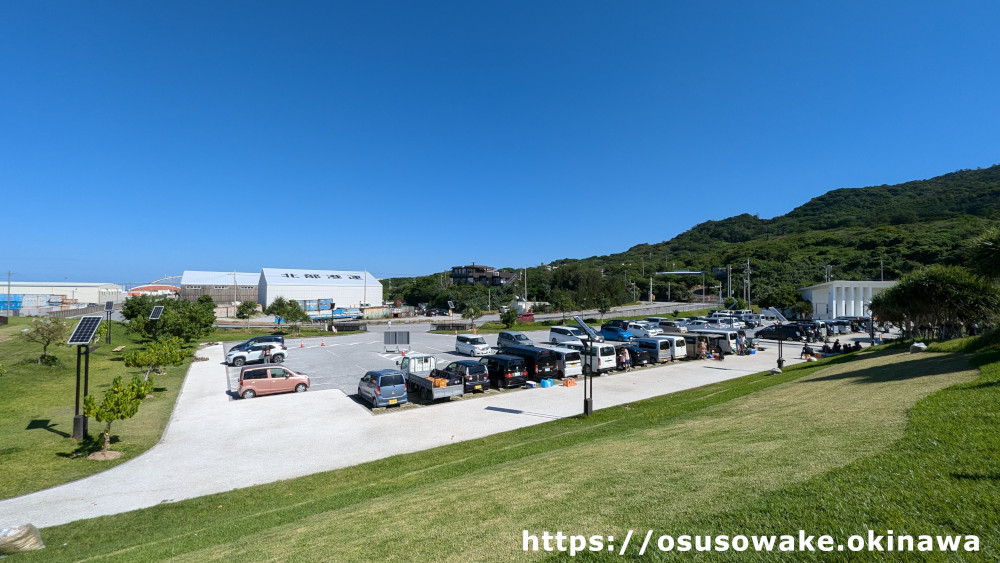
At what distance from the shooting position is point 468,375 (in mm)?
19375

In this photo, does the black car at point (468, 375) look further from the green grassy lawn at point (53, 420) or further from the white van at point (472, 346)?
the white van at point (472, 346)

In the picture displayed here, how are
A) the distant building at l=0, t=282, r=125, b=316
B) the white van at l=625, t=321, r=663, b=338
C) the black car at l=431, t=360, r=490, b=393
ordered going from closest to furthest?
the black car at l=431, t=360, r=490, b=393 → the white van at l=625, t=321, r=663, b=338 → the distant building at l=0, t=282, r=125, b=316

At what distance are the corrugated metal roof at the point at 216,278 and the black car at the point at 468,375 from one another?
79146 mm

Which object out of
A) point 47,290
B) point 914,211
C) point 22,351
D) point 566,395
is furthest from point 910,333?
point 914,211

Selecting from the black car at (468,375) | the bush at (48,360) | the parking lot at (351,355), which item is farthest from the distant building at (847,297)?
the bush at (48,360)

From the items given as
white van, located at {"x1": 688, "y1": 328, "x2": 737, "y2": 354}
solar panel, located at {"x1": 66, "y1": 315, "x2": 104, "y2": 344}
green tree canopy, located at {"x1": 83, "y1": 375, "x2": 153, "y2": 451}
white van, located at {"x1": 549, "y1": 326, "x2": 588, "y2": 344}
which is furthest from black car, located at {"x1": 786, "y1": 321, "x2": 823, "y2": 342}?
solar panel, located at {"x1": 66, "y1": 315, "x2": 104, "y2": 344}

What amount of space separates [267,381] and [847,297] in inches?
2707

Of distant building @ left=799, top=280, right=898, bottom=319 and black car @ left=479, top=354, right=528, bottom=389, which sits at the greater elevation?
distant building @ left=799, top=280, right=898, bottom=319

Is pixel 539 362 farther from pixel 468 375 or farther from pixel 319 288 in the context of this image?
pixel 319 288

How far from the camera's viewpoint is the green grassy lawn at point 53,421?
11.0m

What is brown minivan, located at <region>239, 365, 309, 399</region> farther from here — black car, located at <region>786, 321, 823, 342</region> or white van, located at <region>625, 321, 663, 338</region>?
black car, located at <region>786, 321, 823, 342</region>

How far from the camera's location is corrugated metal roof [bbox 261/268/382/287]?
75.2 meters

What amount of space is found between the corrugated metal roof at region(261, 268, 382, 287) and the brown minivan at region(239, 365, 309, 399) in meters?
60.4

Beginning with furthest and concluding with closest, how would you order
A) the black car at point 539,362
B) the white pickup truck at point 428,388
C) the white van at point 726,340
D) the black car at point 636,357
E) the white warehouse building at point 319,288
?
1. the white warehouse building at point 319,288
2. the white van at point 726,340
3. the black car at point 636,357
4. the black car at point 539,362
5. the white pickup truck at point 428,388
